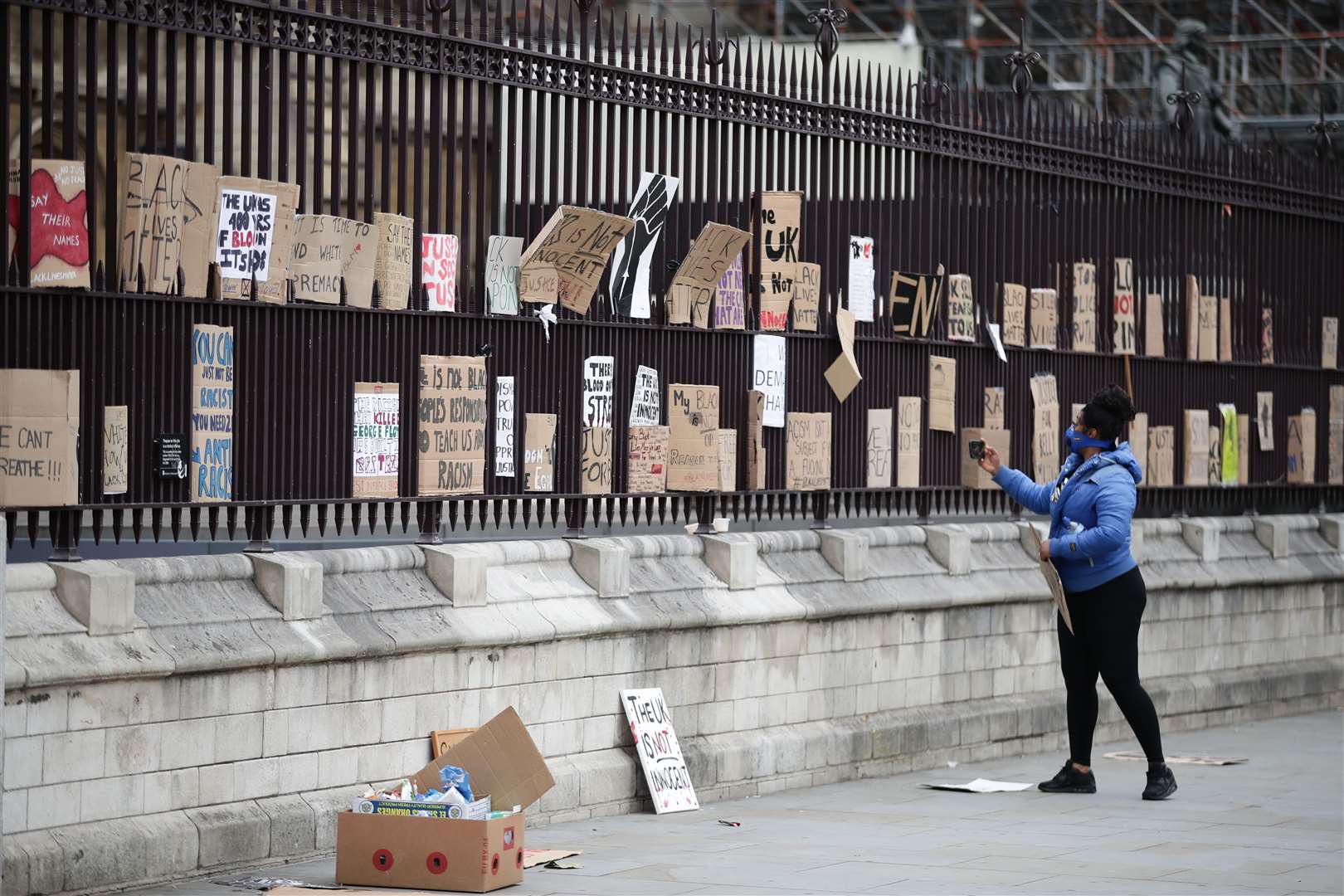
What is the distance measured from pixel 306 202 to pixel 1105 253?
728 centimetres

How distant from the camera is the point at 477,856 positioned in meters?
7.65

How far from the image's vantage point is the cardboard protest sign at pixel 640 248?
10531mm

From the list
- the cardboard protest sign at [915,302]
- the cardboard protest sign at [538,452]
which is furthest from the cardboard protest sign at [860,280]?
the cardboard protest sign at [538,452]

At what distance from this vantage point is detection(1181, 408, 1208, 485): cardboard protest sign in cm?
1532

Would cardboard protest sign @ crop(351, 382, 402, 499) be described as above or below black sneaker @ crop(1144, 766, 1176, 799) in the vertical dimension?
above

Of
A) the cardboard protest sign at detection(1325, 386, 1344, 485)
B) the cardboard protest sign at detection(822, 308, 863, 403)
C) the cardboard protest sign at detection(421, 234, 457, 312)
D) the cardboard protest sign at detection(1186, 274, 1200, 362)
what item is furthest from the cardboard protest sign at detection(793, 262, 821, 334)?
the cardboard protest sign at detection(1325, 386, 1344, 485)

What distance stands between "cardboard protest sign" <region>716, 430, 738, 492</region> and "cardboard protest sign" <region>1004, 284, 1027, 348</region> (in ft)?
9.65

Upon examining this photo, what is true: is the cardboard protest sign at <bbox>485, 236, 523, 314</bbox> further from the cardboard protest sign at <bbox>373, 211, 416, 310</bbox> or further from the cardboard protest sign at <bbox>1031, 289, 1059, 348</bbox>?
the cardboard protest sign at <bbox>1031, 289, 1059, 348</bbox>

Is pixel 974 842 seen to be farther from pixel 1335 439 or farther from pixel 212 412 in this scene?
pixel 1335 439

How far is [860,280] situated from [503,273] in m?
3.06

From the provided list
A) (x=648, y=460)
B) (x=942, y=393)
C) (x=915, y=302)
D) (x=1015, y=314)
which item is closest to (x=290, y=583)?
(x=648, y=460)

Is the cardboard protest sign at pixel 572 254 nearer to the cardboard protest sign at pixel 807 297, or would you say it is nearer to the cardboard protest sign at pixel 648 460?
the cardboard protest sign at pixel 648 460

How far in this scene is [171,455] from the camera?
8289mm

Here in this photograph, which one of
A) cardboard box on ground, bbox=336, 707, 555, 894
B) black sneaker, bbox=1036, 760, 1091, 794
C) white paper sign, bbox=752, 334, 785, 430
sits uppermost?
white paper sign, bbox=752, 334, 785, 430
